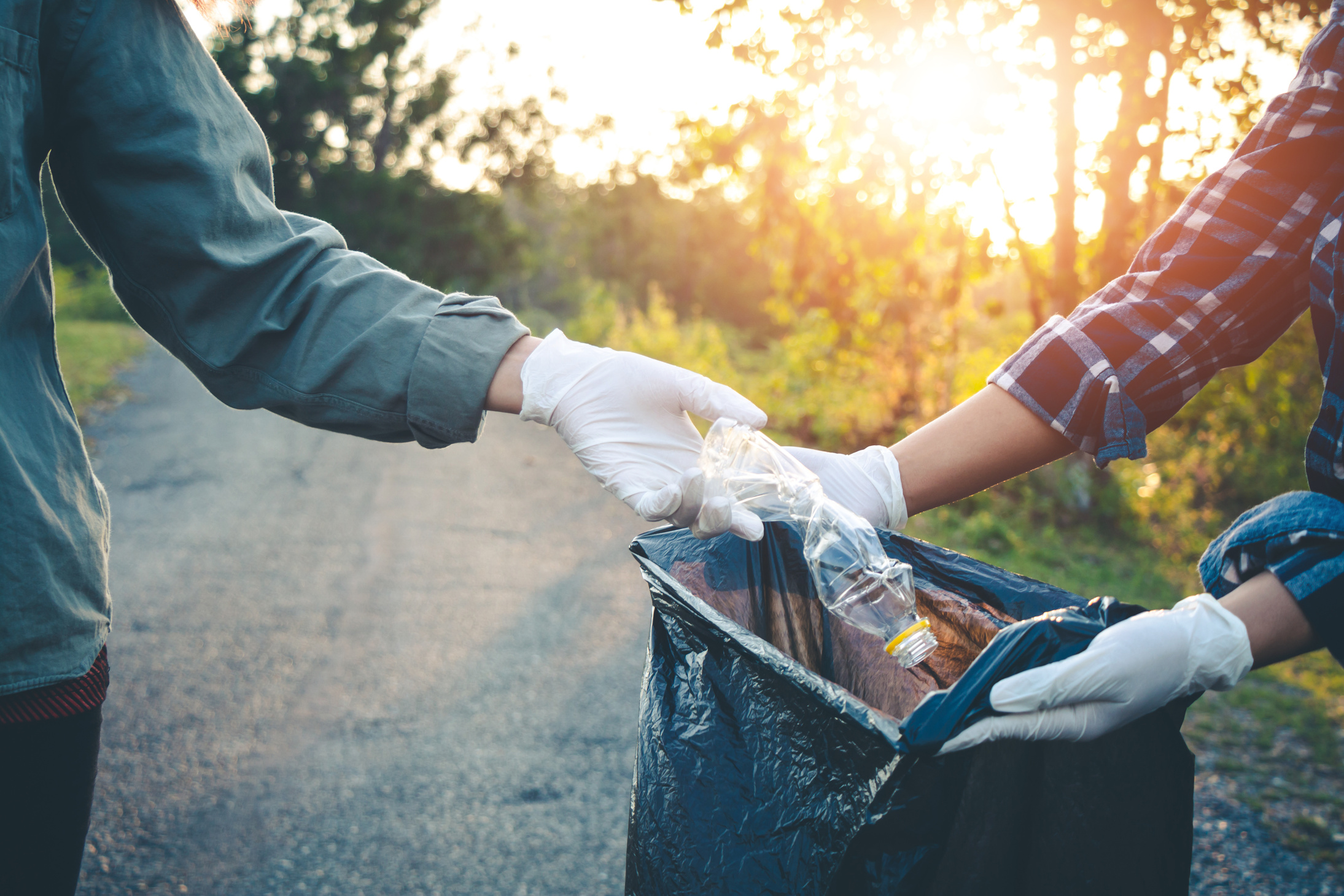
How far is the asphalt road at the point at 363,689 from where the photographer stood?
2045 millimetres

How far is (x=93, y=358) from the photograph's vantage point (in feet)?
28.1

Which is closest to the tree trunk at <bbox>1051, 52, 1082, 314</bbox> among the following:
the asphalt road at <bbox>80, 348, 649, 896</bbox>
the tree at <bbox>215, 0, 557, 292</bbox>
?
the asphalt road at <bbox>80, 348, 649, 896</bbox>

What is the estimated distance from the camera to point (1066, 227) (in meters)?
5.05

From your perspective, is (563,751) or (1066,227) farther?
(1066,227)

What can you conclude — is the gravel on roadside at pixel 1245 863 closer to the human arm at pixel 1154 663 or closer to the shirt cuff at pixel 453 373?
the human arm at pixel 1154 663

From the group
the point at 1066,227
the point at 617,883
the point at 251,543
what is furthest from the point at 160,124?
the point at 1066,227

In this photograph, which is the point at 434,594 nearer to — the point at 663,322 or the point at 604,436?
the point at 604,436

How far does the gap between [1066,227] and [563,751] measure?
15.2ft

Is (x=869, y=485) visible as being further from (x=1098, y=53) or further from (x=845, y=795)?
(x=1098, y=53)

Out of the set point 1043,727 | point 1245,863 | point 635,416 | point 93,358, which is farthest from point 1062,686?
point 93,358

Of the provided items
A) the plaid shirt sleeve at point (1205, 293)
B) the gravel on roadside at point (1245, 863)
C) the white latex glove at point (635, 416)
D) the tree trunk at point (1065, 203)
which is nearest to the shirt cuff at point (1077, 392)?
the plaid shirt sleeve at point (1205, 293)

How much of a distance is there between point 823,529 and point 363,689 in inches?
85.4

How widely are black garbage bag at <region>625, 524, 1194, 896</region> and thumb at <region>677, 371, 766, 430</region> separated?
287mm

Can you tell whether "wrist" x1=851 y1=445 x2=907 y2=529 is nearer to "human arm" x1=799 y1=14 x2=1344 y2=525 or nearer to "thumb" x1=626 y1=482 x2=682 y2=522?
"human arm" x1=799 y1=14 x2=1344 y2=525
